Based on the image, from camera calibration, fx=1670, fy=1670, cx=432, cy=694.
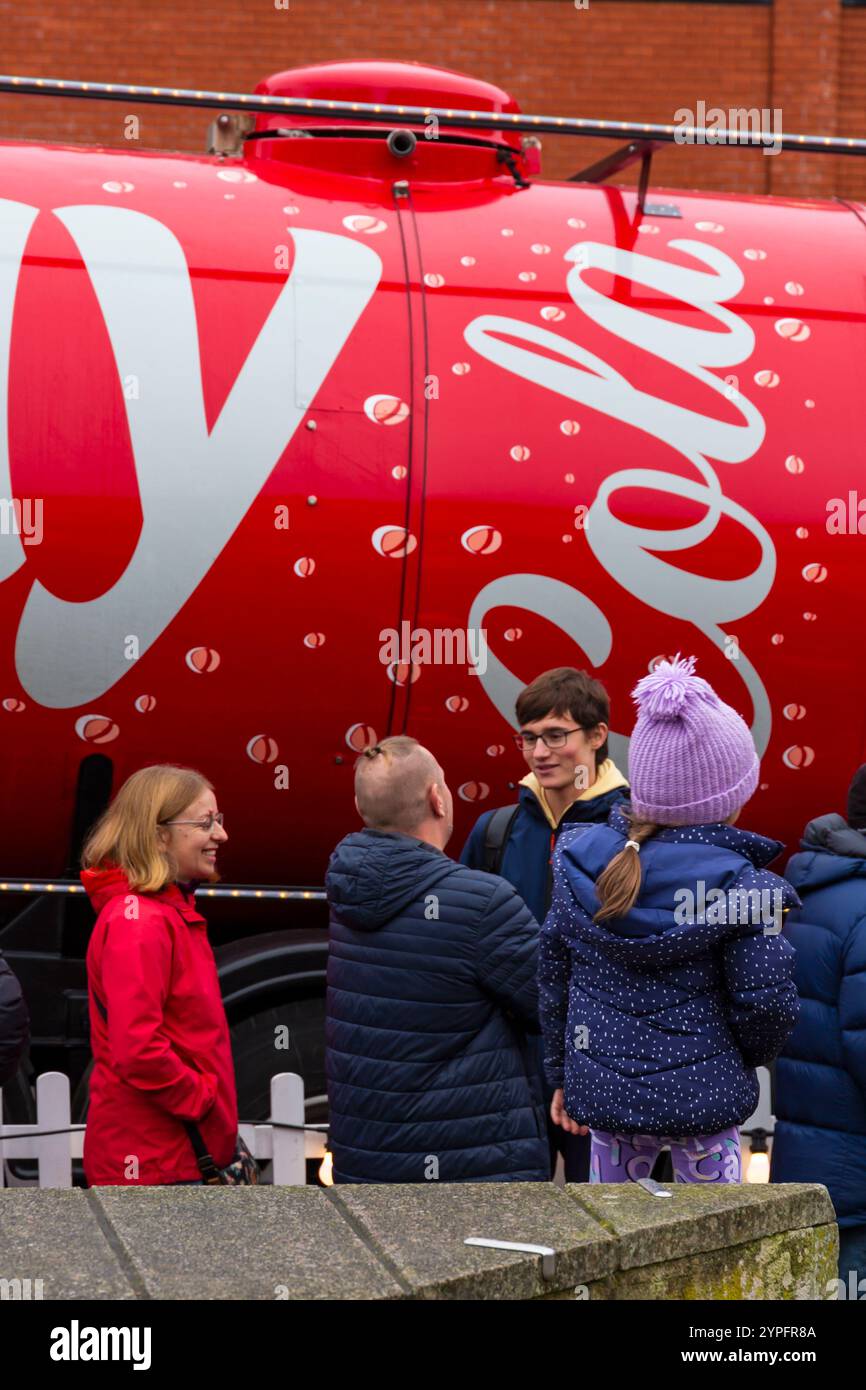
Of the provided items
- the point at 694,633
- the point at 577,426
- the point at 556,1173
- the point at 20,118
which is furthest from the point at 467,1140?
the point at 20,118

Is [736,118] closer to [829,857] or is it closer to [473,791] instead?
[473,791]

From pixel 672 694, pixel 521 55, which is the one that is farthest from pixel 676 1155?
pixel 521 55

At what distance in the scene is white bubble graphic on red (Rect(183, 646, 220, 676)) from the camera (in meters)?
4.58

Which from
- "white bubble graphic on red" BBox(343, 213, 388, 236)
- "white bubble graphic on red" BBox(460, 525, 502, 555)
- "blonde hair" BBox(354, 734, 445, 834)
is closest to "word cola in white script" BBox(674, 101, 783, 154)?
"white bubble graphic on red" BBox(343, 213, 388, 236)

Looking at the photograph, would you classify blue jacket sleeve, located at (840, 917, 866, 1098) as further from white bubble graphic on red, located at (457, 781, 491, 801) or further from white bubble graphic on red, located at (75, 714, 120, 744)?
white bubble graphic on red, located at (75, 714, 120, 744)

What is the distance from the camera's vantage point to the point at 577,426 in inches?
187

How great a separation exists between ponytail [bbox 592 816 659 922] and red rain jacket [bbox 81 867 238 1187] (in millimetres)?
971

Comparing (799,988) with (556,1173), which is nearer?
(799,988)

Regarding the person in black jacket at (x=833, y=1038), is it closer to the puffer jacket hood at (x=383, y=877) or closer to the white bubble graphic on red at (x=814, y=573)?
the puffer jacket hood at (x=383, y=877)

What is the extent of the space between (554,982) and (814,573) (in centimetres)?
191

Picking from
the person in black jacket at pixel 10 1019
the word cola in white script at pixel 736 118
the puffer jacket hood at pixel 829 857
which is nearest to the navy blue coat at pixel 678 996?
the puffer jacket hood at pixel 829 857

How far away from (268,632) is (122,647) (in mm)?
398

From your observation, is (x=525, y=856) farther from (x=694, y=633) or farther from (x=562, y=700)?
(x=694, y=633)
